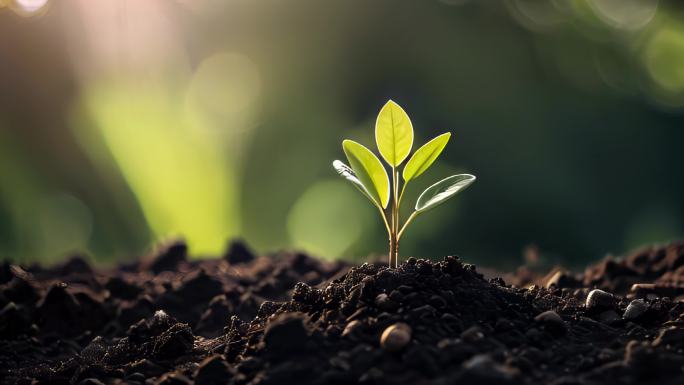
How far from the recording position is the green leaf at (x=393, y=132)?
1.82 m

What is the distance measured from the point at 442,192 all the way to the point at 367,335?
0.53 m

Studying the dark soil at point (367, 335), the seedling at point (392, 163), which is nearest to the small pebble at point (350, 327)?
the dark soil at point (367, 335)

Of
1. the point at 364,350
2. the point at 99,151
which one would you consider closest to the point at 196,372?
the point at 364,350

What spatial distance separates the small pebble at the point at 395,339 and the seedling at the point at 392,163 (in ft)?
1.36

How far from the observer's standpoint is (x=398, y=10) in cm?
527

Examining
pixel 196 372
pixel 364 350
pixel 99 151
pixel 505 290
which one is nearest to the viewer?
pixel 364 350

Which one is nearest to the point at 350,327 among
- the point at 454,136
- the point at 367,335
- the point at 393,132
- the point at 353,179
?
the point at 367,335

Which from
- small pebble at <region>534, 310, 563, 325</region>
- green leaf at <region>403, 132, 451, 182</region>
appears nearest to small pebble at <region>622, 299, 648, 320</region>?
small pebble at <region>534, 310, 563, 325</region>

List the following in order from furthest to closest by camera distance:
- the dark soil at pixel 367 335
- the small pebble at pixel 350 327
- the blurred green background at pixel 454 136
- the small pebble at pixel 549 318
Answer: the blurred green background at pixel 454 136 → the small pebble at pixel 549 318 → the small pebble at pixel 350 327 → the dark soil at pixel 367 335

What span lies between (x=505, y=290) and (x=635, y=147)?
4.00 metres

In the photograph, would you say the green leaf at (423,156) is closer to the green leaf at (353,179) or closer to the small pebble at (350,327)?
the green leaf at (353,179)

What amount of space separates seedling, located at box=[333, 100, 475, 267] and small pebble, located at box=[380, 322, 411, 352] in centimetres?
41

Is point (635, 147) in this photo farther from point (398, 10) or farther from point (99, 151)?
point (99, 151)

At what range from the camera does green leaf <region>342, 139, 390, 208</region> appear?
185 centimetres
